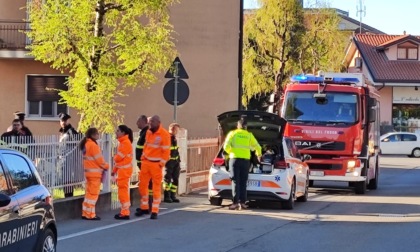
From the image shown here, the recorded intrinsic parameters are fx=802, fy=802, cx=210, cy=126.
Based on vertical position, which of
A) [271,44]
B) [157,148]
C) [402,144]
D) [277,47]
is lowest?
[402,144]

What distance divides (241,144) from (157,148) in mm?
2286

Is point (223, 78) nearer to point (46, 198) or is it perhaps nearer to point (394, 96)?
point (46, 198)

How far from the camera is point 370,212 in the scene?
1727 cm

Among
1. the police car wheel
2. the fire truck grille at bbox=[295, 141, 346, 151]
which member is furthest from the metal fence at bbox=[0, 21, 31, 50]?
the police car wheel

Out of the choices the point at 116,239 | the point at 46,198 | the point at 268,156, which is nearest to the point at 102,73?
the point at 268,156

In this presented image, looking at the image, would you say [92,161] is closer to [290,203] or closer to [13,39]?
[290,203]

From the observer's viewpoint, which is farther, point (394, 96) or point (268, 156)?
point (394, 96)

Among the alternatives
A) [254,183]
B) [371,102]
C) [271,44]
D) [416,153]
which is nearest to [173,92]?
[254,183]

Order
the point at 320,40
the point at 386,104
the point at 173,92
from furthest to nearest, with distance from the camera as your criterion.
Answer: the point at 386,104 < the point at 320,40 < the point at 173,92

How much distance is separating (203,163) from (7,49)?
26.9 ft

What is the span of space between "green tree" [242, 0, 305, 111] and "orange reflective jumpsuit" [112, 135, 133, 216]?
29666mm

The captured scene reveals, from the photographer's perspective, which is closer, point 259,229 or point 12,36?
point 259,229

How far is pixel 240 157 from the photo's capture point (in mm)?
16547

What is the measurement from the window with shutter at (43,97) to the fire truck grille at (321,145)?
8.82 meters
